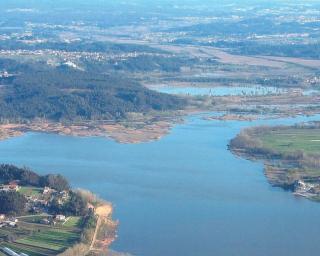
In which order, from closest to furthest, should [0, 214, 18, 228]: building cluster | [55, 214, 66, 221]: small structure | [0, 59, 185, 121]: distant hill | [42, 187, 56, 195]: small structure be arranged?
[0, 214, 18, 228]: building cluster, [55, 214, 66, 221]: small structure, [42, 187, 56, 195]: small structure, [0, 59, 185, 121]: distant hill

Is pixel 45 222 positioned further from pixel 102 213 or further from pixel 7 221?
pixel 102 213

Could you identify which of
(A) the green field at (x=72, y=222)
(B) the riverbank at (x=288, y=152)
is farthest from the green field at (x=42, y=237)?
(B) the riverbank at (x=288, y=152)

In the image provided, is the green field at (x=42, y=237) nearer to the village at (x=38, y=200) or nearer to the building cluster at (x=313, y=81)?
the village at (x=38, y=200)

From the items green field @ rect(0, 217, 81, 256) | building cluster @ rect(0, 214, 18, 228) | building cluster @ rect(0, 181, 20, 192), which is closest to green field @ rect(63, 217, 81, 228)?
green field @ rect(0, 217, 81, 256)

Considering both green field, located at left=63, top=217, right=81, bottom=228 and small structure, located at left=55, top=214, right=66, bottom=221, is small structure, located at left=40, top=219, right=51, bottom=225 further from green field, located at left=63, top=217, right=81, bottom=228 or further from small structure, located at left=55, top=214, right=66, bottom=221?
green field, located at left=63, top=217, right=81, bottom=228

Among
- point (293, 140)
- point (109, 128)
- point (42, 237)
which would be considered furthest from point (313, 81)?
point (42, 237)

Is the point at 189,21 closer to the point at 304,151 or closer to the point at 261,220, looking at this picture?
the point at 304,151

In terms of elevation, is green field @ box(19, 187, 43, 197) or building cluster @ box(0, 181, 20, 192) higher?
building cluster @ box(0, 181, 20, 192)
